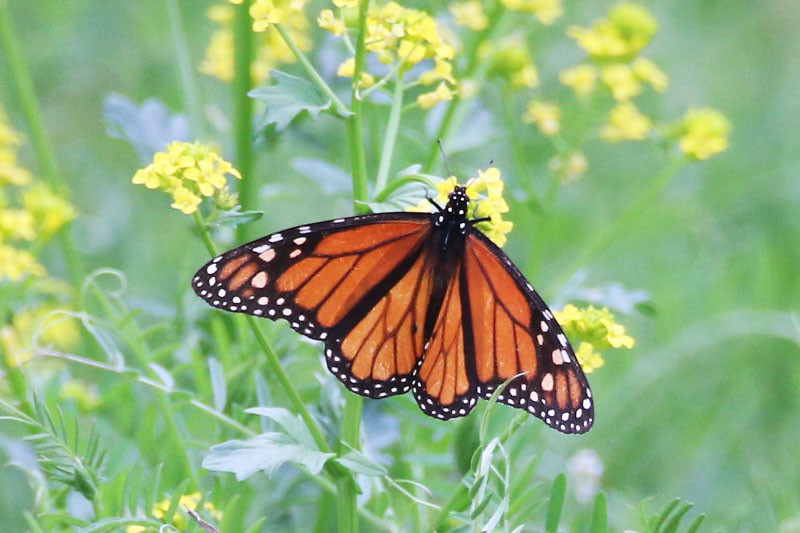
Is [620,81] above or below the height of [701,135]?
above

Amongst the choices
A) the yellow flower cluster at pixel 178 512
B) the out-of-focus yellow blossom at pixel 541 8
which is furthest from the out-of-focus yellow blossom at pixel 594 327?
the out-of-focus yellow blossom at pixel 541 8

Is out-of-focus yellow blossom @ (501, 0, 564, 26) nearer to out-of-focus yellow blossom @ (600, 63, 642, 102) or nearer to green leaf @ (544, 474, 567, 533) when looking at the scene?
out-of-focus yellow blossom @ (600, 63, 642, 102)

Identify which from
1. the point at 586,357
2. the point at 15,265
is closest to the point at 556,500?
the point at 586,357

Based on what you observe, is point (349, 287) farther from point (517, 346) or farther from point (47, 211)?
point (47, 211)

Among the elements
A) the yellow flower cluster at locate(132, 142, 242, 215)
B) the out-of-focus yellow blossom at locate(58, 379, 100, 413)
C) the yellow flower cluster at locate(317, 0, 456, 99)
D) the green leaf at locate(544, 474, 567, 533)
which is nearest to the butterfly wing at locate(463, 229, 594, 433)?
the green leaf at locate(544, 474, 567, 533)

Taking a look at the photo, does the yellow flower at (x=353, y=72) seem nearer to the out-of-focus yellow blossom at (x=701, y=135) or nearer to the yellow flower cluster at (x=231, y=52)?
the yellow flower cluster at (x=231, y=52)

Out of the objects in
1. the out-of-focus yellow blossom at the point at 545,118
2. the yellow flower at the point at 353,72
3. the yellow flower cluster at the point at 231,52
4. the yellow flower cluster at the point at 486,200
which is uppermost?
the out-of-focus yellow blossom at the point at 545,118
